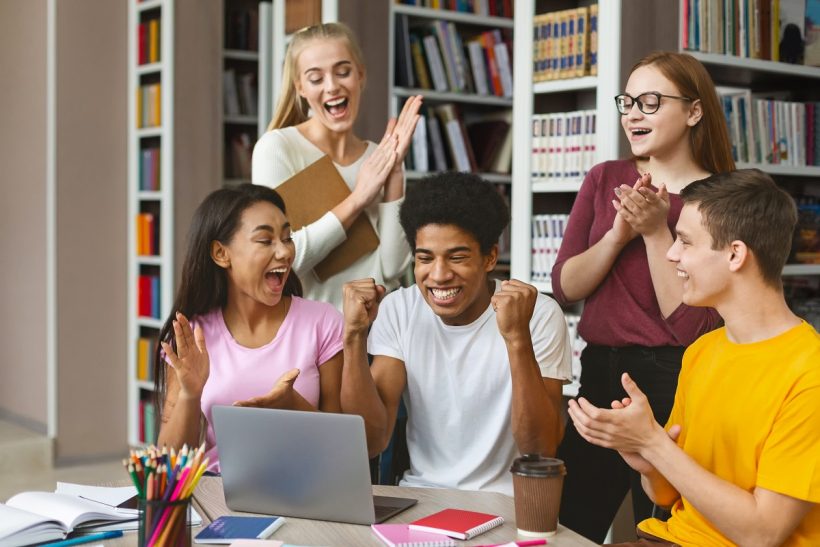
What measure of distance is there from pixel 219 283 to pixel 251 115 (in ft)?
10.7

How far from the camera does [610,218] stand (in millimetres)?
2441

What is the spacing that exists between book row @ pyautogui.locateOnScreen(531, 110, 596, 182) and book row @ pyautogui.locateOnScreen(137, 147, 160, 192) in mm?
2565

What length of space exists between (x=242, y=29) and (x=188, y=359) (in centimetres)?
381

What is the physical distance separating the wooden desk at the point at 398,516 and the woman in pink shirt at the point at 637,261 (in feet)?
2.28

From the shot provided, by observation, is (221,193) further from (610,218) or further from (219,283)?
(610,218)

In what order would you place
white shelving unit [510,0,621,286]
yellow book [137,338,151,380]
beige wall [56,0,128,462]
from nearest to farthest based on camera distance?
1. white shelving unit [510,0,621,286]
2. beige wall [56,0,128,462]
3. yellow book [137,338,151,380]

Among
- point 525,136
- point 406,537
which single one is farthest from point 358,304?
point 525,136

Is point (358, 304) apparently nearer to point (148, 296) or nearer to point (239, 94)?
point (148, 296)

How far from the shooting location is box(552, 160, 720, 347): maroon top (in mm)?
2324

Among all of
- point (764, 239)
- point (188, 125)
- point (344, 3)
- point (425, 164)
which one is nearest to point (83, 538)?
point (764, 239)

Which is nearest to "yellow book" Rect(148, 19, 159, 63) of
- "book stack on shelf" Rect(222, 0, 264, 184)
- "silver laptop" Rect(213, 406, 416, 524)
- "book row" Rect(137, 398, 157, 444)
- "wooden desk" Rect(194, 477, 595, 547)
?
"book stack on shelf" Rect(222, 0, 264, 184)

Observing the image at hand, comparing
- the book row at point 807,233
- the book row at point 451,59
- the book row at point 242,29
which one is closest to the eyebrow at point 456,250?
the book row at point 807,233

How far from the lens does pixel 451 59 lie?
4453 mm

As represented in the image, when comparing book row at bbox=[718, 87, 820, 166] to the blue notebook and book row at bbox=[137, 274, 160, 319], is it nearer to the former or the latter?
the blue notebook
